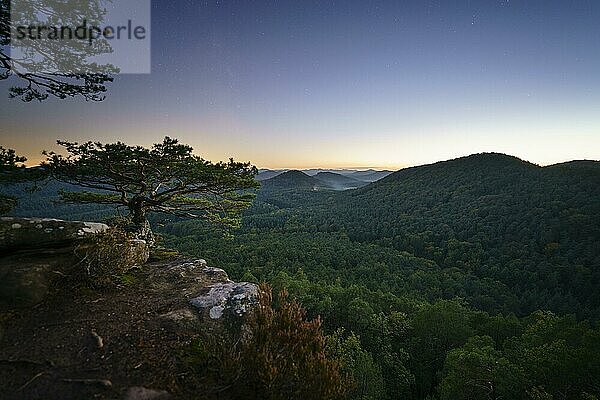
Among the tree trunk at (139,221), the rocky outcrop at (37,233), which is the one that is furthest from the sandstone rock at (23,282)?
the tree trunk at (139,221)

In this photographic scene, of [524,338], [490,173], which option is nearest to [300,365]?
[524,338]

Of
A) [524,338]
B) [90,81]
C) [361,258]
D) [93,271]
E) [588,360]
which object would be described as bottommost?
[361,258]

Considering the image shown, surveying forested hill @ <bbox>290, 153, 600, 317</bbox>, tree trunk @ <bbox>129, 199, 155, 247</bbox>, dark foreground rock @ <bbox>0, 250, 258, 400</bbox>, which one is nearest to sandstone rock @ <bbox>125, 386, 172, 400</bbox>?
dark foreground rock @ <bbox>0, 250, 258, 400</bbox>

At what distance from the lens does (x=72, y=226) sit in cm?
571

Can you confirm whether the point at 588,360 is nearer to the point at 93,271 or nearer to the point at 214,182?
the point at 214,182

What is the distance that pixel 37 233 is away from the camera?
530 centimetres

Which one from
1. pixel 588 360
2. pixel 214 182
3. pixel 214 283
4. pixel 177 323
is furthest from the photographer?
pixel 588 360

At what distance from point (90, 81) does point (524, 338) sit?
28.3 m

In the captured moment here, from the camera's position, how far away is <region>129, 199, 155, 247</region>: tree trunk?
29.5ft

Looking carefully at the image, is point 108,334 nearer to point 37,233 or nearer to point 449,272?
point 37,233

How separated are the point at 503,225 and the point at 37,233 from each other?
109 m

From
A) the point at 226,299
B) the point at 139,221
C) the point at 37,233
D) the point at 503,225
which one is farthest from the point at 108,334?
the point at 503,225

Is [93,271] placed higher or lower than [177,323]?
higher

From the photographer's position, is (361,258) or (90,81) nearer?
(90,81)
